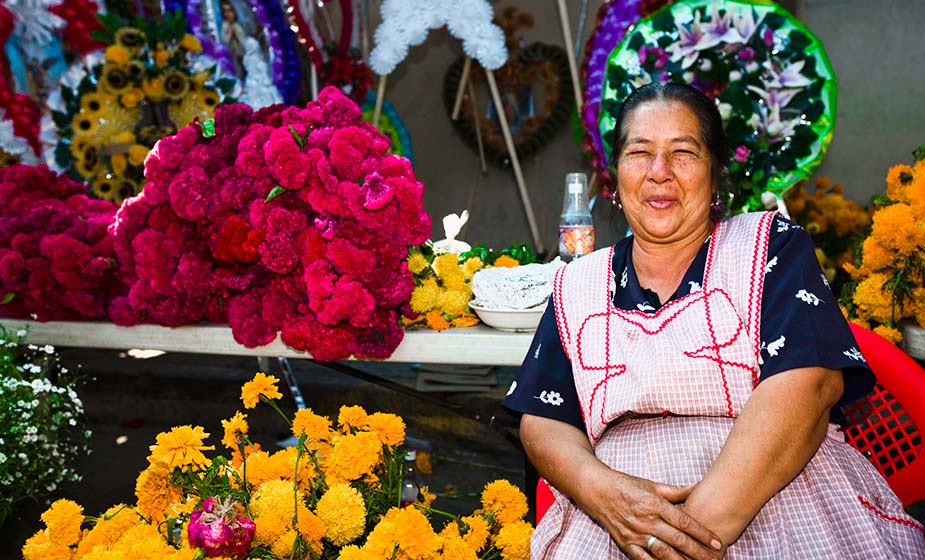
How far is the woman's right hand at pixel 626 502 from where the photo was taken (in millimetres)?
1309

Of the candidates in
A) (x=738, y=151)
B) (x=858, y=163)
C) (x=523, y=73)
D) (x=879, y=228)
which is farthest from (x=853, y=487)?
(x=523, y=73)

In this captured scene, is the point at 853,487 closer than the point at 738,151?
Yes

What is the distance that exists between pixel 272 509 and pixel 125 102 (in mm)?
3270

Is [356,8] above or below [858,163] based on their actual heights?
above

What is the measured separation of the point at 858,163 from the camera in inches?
199

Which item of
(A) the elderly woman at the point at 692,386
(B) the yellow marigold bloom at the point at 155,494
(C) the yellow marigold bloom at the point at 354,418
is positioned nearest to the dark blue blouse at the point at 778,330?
(A) the elderly woman at the point at 692,386

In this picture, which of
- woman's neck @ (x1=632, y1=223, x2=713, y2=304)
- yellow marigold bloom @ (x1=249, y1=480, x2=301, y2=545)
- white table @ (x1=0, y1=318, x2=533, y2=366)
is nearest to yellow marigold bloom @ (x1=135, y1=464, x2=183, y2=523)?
yellow marigold bloom @ (x1=249, y1=480, x2=301, y2=545)

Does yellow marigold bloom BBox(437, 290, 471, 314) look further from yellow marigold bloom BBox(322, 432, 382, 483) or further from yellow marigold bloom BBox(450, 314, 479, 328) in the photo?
yellow marigold bloom BBox(322, 432, 382, 483)

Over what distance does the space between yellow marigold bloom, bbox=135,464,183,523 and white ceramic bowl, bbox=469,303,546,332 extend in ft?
3.54

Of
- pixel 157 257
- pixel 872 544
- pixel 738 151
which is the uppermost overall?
pixel 738 151

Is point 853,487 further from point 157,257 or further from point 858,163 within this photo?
point 858,163

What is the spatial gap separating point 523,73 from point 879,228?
12.1 ft

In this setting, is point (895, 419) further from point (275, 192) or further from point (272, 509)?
point (275, 192)

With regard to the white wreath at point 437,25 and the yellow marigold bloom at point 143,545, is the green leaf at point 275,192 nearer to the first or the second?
the yellow marigold bloom at point 143,545
